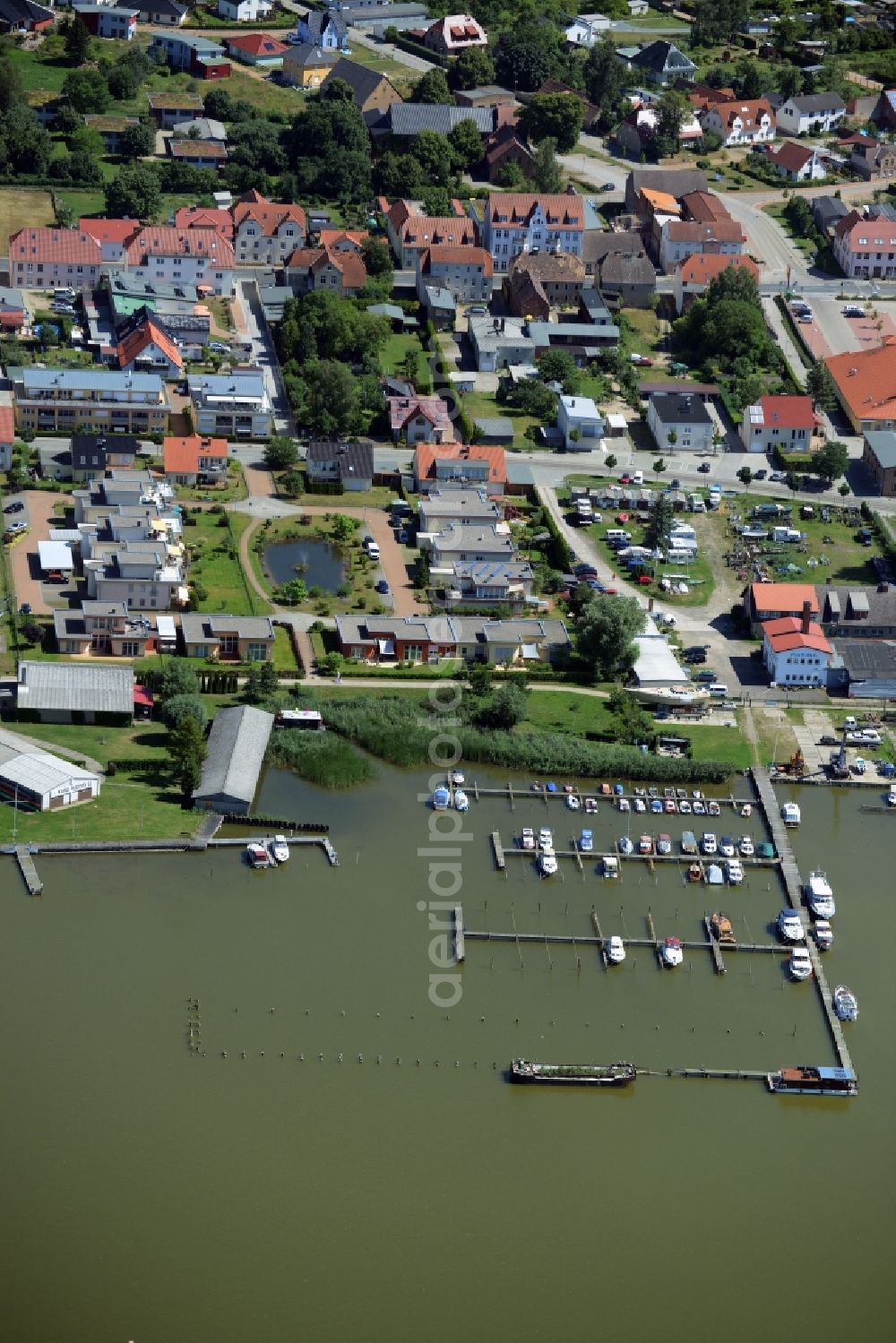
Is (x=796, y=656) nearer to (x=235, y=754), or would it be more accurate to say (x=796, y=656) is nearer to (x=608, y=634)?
(x=608, y=634)

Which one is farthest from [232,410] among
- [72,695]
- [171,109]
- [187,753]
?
[171,109]

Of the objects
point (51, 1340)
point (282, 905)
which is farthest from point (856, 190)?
point (51, 1340)

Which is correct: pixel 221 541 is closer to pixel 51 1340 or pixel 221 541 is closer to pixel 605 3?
pixel 51 1340

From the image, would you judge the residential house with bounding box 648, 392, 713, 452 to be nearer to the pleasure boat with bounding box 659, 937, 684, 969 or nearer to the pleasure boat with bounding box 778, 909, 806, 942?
the pleasure boat with bounding box 778, 909, 806, 942

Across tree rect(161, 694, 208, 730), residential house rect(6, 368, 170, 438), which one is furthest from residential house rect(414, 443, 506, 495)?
tree rect(161, 694, 208, 730)

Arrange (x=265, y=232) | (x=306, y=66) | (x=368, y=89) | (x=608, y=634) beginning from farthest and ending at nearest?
(x=306, y=66), (x=368, y=89), (x=265, y=232), (x=608, y=634)
